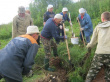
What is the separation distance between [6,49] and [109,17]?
2.32 m

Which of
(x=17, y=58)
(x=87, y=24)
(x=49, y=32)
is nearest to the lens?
(x=17, y=58)

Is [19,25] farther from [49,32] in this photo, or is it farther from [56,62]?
[56,62]

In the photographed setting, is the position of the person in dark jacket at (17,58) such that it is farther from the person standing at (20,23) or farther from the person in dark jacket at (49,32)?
the person standing at (20,23)

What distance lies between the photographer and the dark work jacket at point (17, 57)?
2.18m

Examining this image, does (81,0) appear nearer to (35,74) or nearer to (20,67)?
(35,74)

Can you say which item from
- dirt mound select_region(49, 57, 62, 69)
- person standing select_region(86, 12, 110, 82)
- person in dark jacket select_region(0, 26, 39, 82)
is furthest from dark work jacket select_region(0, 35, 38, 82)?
dirt mound select_region(49, 57, 62, 69)

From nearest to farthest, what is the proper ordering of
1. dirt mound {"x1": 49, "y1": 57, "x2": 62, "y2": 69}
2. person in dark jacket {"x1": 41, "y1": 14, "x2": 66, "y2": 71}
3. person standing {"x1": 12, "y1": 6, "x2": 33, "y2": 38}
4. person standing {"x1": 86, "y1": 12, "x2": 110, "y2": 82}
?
1. person standing {"x1": 86, "y1": 12, "x2": 110, "y2": 82}
2. person in dark jacket {"x1": 41, "y1": 14, "x2": 66, "y2": 71}
3. person standing {"x1": 12, "y1": 6, "x2": 33, "y2": 38}
4. dirt mound {"x1": 49, "y1": 57, "x2": 62, "y2": 69}

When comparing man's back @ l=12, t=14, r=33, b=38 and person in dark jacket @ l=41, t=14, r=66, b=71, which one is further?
man's back @ l=12, t=14, r=33, b=38

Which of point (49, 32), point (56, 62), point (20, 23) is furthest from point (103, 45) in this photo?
point (20, 23)

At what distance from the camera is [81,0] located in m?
11.5

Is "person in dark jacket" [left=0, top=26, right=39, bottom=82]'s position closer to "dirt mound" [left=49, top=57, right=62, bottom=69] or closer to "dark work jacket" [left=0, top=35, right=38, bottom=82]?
"dark work jacket" [left=0, top=35, right=38, bottom=82]

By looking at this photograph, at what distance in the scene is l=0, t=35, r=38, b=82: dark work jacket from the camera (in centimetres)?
218

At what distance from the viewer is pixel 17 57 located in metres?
2.22

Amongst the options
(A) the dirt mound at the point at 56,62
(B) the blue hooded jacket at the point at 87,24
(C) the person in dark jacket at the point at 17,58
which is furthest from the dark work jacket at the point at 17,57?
(B) the blue hooded jacket at the point at 87,24
